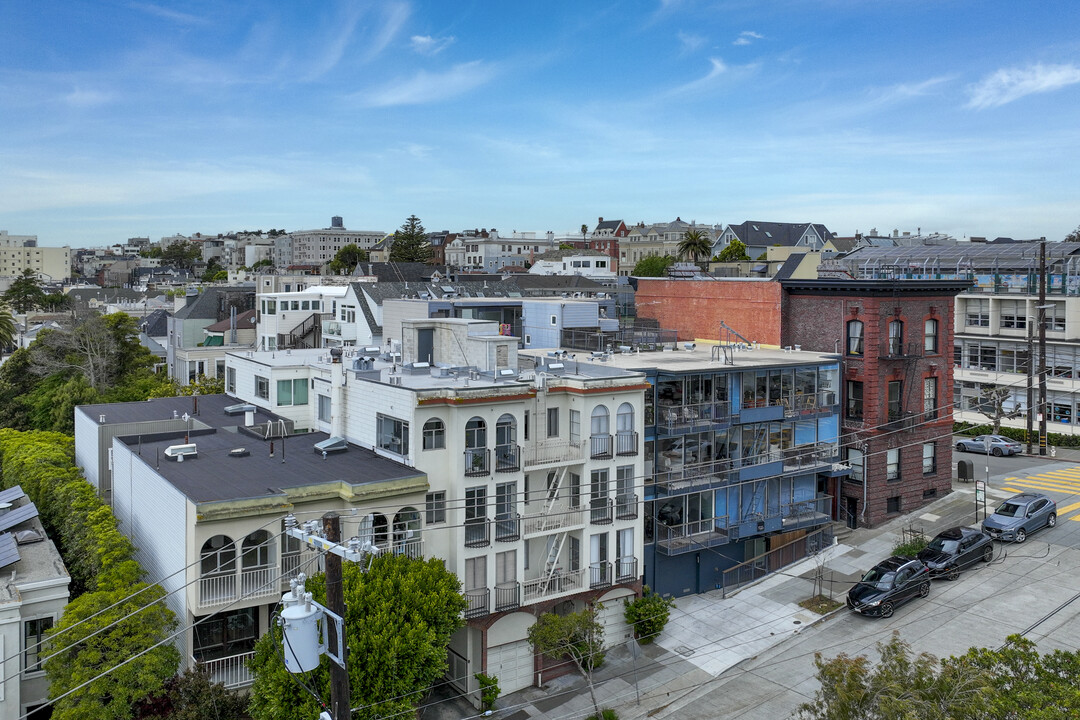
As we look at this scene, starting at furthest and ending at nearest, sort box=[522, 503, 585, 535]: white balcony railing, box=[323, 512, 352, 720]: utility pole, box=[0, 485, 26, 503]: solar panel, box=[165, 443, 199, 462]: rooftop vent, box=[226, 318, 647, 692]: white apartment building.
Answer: box=[0, 485, 26, 503]: solar panel < box=[165, 443, 199, 462]: rooftop vent < box=[522, 503, 585, 535]: white balcony railing < box=[226, 318, 647, 692]: white apartment building < box=[323, 512, 352, 720]: utility pole

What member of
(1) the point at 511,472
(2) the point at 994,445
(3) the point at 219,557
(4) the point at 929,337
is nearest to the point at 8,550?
(3) the point at 219,557

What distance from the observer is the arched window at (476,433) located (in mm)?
28719

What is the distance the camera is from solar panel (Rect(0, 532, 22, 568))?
2552cm

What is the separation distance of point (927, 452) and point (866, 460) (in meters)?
4.92

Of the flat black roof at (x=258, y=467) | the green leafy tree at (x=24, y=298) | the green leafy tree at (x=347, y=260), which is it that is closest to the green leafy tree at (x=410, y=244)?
the green leafy tree at (x=347, y=260)

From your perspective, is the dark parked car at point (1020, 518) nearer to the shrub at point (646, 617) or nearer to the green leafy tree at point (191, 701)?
the shrub at point (646, 617)

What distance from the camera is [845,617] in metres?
32.0

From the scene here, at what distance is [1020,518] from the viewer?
3772 cm

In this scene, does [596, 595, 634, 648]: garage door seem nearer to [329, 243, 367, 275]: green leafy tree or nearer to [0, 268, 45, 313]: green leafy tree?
[329, 243, 367, 275]: green leafy tree

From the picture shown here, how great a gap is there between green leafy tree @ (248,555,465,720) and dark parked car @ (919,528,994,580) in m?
20.4

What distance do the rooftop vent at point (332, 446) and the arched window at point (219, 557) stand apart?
6231 mm

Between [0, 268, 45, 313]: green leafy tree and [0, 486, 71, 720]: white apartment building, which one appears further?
[0, 268, 45, 313]: green leafy tree

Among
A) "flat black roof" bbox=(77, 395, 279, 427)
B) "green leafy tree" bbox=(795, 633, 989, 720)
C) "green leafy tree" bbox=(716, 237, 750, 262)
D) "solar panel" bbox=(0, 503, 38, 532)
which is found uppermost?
"green leafy tree" bbox=(716, 237, 750, 262)

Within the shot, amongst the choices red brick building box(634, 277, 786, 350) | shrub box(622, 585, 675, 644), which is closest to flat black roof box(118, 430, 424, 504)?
shrub box(622, 585, 675, 644)
